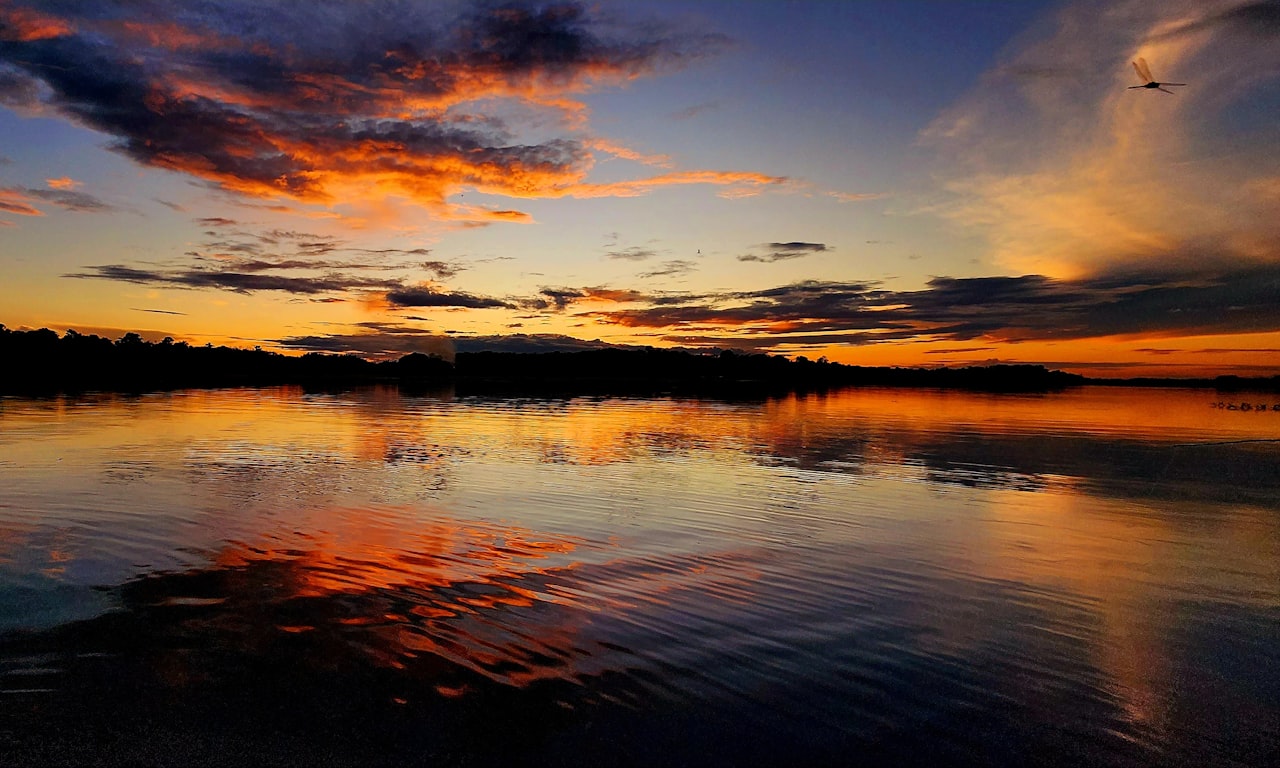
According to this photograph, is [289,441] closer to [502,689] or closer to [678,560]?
[678,560]

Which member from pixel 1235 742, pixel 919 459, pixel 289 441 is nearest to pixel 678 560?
pixel 1235 742

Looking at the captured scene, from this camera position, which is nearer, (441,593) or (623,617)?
(623,617)

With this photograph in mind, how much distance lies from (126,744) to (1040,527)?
Result: 16457 millimetres

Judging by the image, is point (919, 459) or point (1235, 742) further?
point (919, 459)

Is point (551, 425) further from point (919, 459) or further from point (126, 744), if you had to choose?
point (126, 744)

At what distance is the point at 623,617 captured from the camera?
9.43m

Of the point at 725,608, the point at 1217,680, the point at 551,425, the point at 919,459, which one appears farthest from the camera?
the point at 551,425

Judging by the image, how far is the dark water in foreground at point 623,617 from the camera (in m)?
6.46

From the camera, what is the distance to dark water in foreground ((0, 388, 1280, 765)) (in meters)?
6.46

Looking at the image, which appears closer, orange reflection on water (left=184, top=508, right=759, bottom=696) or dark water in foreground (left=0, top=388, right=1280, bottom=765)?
dark water in foreground (left=0, top=388, right=1280, bottom=765)

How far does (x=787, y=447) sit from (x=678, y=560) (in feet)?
62.7

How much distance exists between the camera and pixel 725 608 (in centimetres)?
995

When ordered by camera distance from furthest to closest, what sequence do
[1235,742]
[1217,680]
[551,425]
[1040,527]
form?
[551,425] → [1040,527] → [1217,680] → [1235,742]

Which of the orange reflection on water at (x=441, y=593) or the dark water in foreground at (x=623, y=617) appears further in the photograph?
the orange reflection on water at (x=441, y=593)
